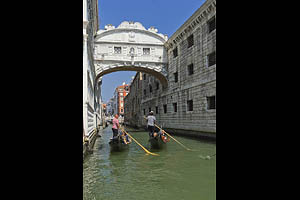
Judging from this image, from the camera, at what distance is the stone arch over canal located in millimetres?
16953

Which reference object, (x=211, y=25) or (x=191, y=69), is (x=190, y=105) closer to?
(x=191, y=69)

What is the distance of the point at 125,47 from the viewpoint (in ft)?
56.6

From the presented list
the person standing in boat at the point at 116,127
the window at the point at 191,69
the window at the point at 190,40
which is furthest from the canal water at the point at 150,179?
the window at the point at 190,40

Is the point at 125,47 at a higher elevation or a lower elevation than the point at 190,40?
higher

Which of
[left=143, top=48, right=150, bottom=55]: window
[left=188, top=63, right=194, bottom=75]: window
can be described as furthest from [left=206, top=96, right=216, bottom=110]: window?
[left=143, top=48, right=150, bottom=55]: window

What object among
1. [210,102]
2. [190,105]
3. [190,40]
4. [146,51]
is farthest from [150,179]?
[146,51]

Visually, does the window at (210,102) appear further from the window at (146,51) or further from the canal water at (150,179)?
the window at (146,51)

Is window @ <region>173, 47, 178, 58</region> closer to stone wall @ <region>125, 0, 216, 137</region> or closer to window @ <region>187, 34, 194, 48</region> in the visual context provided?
stone wall @ <region>125, 0, 216, 137</region>

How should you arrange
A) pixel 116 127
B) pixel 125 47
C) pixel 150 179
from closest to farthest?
pixel 150 179 → pixel 116 127 → pixel 125 47

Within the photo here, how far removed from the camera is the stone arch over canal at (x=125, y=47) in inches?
667
